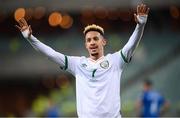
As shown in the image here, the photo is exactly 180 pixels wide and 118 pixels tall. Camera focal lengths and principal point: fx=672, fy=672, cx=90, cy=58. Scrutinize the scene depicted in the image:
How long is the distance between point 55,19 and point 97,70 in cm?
1668

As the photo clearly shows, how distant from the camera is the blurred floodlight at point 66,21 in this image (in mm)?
24578

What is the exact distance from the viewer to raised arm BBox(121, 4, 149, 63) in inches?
317

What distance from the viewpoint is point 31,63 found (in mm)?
24828

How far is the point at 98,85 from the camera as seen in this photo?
27.0 ft

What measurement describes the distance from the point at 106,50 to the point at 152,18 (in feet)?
6.94

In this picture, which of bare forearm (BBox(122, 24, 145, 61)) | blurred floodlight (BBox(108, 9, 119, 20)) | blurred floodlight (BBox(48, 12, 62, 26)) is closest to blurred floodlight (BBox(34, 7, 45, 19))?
blurred floodlight (BBox(48, 12, 62, 26))

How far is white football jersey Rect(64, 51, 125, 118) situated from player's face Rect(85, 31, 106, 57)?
11 cm

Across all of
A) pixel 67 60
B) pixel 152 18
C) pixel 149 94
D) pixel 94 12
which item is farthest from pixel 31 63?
pixel 67 60

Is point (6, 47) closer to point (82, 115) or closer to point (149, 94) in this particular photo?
point (149, 94)

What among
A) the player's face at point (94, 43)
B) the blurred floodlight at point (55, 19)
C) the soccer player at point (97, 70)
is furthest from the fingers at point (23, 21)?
the blurred floodlight at point (55, 19)

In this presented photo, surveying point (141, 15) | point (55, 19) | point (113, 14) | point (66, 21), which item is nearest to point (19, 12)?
point (55, 19)

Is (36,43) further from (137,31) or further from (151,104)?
(151,104)

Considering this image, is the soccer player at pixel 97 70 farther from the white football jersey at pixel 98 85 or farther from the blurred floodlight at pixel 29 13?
the blurred floodlight at pixel 29 13

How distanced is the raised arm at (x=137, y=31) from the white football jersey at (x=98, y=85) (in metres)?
0.10
